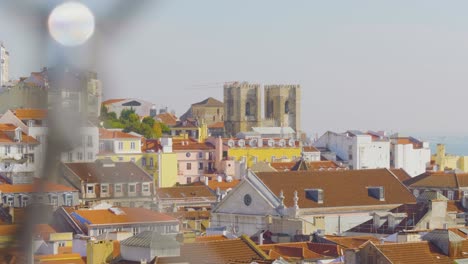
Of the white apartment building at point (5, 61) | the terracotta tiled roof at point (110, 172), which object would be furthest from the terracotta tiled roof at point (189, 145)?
the white apartment building at point (5, 61)

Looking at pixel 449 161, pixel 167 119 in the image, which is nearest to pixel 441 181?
pixel 167 119

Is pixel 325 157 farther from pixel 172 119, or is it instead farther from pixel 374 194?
pixel 374 194

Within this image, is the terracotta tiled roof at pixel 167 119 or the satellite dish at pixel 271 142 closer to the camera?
the satellite dish at pixel 271 142

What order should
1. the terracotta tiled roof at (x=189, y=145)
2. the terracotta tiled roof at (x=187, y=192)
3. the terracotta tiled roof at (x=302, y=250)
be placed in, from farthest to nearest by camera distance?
1. the terracotta tiled roof at (x=189, y=145)
2. the terracotta tiled roof at (x=187, y=192)
3. the terracotta tiled roof at (x=302, y=250)

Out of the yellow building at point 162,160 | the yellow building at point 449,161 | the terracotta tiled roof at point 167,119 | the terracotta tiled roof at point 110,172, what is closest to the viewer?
the terracotta tiled roof at point 110,172

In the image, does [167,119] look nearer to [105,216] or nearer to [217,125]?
[217,125]

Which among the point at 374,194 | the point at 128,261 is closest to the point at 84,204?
the point at 374,194

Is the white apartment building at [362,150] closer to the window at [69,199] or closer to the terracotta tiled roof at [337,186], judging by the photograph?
the terracotta tiled roof at [337,186]
